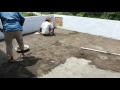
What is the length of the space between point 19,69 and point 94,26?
6.43 meters

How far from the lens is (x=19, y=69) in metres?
5.39

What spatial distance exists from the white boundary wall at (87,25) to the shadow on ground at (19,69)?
4566mm

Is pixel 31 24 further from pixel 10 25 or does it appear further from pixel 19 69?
pixel 19 69

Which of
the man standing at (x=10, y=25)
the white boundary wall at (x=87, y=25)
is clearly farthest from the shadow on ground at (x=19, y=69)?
the white boundary wall at (x=87, y=25)

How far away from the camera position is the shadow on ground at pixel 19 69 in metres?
5.01

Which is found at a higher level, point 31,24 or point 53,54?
point 31,24

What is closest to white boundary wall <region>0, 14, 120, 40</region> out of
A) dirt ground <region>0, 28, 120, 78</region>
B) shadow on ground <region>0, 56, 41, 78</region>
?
dirt ground <region>0, 28, 120, 78</region>

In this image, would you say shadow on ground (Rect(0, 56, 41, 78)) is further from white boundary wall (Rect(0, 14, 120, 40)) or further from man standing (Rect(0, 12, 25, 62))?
white boundary wall (Rect(0, 14, 120, 40))

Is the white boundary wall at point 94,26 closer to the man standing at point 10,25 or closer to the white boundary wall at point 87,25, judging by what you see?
the white boundary wall at point 87,25

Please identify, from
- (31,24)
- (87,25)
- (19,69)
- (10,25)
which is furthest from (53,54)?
(87,25)

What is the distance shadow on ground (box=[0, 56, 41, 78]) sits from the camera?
16.4 ft

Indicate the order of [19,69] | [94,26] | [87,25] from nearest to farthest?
[19,69] → [94,26] → [87,25]
